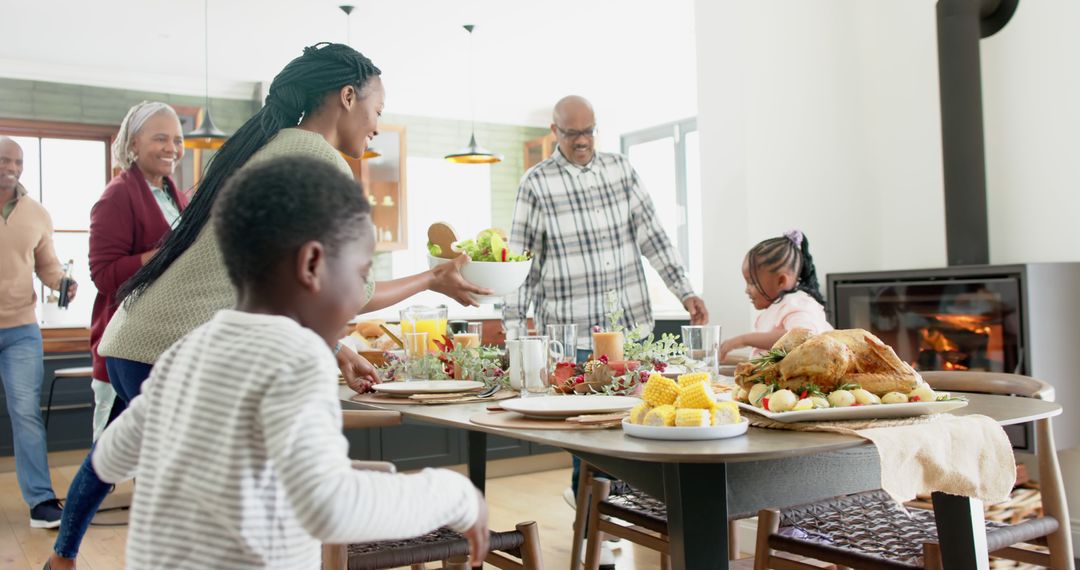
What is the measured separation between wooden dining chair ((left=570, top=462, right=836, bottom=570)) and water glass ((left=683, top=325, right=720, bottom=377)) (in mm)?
280

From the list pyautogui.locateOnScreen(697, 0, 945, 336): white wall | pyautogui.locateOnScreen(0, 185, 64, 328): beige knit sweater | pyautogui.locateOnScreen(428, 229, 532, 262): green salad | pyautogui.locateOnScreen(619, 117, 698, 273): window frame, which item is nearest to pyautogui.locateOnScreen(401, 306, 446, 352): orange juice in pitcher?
pyautogui.locateOnScreen(428, 229, 532, 262): green salad

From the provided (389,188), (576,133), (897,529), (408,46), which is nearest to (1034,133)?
(576,133)

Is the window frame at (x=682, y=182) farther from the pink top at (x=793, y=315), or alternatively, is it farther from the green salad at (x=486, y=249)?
the green salad at (x=486, y=249)

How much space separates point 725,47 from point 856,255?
1.09 meters

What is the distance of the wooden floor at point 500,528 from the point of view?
3.23m

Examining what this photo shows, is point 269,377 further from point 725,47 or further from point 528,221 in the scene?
point 725,47

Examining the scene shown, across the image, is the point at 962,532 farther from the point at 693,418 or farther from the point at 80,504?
the point at 80,504

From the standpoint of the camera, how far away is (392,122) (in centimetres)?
839

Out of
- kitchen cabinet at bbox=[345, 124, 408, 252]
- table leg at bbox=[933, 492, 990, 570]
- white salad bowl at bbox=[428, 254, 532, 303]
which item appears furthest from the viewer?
kitchen cabinet at bbox=[345, 124, 408, 252]

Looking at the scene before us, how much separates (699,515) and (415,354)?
3.92ft

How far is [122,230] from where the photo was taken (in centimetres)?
257

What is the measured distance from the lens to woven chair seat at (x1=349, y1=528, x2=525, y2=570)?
5.41 ft

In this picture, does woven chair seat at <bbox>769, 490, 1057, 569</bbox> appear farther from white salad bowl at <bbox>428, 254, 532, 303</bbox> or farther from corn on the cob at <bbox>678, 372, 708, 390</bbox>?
white salad bowl at <bbox>428, 254, 532, 303</bbox>

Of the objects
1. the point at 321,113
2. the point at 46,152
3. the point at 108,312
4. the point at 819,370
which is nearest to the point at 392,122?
the point at 46,152
